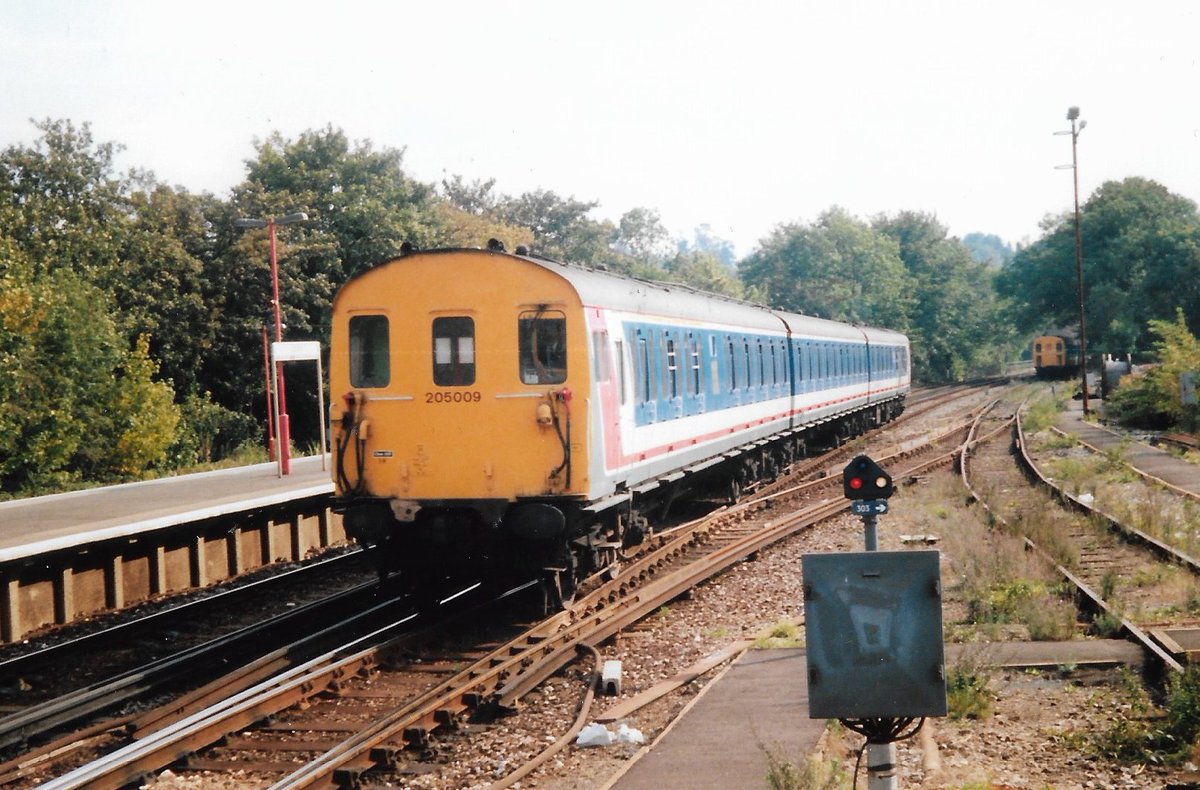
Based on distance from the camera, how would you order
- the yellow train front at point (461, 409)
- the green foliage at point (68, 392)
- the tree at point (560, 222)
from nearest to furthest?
the yellow train front at point (461, 409) < the green foliage at point (68, 392) < the tree at point (560, 222)

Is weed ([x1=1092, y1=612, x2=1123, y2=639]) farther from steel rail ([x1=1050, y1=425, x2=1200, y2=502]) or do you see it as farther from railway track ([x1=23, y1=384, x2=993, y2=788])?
steel rail ([x1=1050, y1=425, x2=1200, y2=502])

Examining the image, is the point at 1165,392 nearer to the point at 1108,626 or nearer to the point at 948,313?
the point at 1108,626

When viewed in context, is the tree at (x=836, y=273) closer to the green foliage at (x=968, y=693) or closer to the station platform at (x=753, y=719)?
the station platform at (x=753, y=719)

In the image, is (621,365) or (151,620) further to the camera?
(621,365)

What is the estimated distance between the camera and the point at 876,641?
511 centimetres

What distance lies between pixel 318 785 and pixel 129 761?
1.18 meters

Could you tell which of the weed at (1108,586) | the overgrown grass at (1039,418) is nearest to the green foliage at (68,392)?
the overgrown grass at (1039,418)

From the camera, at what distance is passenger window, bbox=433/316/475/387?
1116cm

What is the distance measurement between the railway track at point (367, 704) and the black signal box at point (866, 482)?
3.36m

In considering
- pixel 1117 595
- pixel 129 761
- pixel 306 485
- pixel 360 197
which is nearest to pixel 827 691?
pixel 129 761

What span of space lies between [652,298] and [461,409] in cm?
387

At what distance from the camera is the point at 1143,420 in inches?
1330

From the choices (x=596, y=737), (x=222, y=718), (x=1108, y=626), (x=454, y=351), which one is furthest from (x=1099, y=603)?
(x=222, y=718)

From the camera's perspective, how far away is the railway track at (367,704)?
7.31 m
